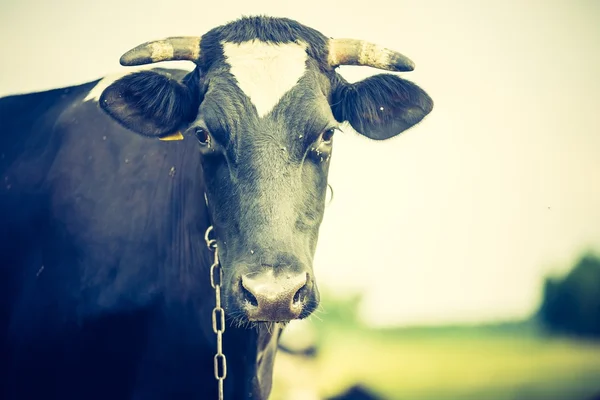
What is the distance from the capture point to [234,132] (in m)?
3.27

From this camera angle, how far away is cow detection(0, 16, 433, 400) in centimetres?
322

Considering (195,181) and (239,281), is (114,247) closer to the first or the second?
(195,181)

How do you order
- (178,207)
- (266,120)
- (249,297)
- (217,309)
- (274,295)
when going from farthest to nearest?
(178,207) < (217,309) < (266,120) < (249,297) < (274,295)

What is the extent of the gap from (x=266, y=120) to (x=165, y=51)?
0.90 m

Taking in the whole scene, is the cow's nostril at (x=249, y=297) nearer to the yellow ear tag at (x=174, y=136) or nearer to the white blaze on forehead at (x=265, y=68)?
the white blaze on forehead at (x=265, y=68)

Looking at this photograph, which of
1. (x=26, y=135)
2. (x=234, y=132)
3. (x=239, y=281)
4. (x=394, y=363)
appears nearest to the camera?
(x=239, y=281)

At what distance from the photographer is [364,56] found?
377 cm

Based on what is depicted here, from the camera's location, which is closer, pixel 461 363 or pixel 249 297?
pixel 249 297

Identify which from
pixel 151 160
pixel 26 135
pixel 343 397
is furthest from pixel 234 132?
pixel 343 397

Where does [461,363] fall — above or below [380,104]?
below

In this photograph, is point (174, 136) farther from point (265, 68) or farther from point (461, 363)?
point (461, 363)

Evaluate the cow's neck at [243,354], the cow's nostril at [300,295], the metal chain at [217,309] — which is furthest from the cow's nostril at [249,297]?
the cow's neck at [243,354]

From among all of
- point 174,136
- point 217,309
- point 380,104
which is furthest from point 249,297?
point 380,104

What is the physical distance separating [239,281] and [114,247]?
1356 millimetres
